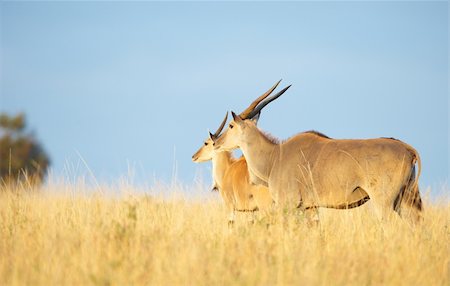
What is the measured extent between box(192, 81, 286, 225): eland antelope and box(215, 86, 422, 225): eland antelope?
70cm

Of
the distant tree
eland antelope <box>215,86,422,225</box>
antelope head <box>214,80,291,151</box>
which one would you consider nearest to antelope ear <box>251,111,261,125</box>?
antelope head <box>214,80,291,151</box>

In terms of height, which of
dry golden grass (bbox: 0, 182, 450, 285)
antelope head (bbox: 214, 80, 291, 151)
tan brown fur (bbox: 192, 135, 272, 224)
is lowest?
dry golden grass (bbox: 0, 182, 450, 285)

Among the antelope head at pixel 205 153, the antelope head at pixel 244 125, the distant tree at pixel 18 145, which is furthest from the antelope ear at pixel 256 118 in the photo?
the distant tree at pixel 18 145

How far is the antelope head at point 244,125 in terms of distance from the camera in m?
10.9

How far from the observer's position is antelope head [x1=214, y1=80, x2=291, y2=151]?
35.9 ft

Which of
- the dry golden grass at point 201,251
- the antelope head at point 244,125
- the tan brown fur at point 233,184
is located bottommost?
the dry golden grass at point 201,251

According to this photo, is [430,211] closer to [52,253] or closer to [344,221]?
[344,221]

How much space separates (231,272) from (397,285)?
4.63 ft

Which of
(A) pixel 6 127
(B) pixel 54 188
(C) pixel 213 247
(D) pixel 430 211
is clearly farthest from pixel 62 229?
(A) pixel 6 127

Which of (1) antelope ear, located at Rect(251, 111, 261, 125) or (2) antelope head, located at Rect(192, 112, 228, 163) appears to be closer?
(1) antelope ear, located at Rect(251, 111, 261, 125)

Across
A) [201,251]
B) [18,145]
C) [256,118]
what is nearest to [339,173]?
[256,118]

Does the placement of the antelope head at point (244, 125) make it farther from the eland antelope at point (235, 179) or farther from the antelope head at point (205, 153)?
the antelope head at point (205, 153)

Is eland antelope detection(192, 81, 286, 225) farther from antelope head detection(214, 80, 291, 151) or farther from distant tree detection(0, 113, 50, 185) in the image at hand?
distant tree detection(0, 113, 50, 185)

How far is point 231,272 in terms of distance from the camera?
6.36 meters
